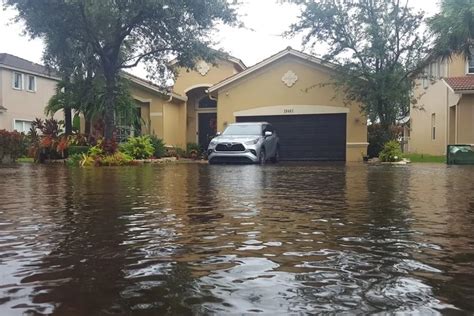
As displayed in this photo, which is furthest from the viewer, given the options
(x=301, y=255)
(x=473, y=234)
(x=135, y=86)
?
(x=135, y=86)

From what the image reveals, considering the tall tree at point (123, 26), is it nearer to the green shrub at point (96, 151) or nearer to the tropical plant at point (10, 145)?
the green shrub at point (96, 151)

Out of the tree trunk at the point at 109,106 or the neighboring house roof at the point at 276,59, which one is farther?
the neighboring house roof at the point at 276,59

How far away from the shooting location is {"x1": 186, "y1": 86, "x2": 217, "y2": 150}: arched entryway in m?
29.8

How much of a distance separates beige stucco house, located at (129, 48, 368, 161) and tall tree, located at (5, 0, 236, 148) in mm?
2851

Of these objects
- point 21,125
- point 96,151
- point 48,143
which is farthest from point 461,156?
point 21,125

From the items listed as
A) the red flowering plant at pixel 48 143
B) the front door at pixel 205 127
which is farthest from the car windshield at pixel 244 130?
the front door at pixel 205 127

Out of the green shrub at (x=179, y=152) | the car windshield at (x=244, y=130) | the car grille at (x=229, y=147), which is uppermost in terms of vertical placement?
the car windshield at (x=244, y=130)

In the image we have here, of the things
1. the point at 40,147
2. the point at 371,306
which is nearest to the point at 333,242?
the point at 371,306

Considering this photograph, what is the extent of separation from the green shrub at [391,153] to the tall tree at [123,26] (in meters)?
8.65

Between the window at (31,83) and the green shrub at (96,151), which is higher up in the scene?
the window at (31,83)

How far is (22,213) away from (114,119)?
1781 centimetres

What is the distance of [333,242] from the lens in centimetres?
330

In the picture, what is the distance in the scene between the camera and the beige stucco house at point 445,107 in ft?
82.1

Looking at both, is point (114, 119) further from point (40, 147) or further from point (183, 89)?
point (183, 89)
